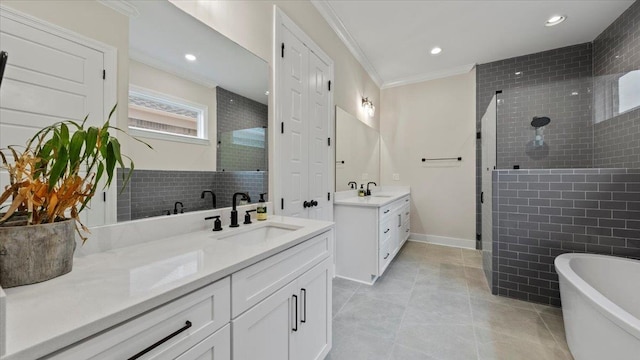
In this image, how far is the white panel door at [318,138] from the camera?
229cm

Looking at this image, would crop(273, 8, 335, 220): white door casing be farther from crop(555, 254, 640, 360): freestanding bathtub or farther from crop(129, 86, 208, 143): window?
crop(555, 254, 640, 360): freestanding bathtub

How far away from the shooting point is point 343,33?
2.86 meters

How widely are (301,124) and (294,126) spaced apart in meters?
0.11

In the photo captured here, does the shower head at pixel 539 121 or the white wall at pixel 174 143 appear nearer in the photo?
the white wall at pixel 174 143

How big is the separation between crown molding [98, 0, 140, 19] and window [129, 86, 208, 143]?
1.01ft

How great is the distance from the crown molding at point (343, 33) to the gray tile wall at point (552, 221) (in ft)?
7.31

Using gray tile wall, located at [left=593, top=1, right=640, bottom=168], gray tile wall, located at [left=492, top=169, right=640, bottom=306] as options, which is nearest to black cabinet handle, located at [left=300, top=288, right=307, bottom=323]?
gray tile wall, located at [left=492, top=169, right=640, bottom=306]

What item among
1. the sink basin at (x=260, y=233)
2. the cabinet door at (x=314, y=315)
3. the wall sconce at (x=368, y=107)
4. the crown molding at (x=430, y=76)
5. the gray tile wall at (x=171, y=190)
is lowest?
the cabinet door at (x=314, y=315)

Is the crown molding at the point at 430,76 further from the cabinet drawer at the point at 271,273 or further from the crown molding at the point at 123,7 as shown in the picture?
the crown molding at the point at 123,7

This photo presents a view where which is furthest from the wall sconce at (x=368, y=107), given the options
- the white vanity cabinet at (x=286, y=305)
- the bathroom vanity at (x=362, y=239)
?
the white vanity cabinet at (x=286, y=305)

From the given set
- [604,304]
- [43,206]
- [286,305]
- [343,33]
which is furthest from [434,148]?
[43,206]

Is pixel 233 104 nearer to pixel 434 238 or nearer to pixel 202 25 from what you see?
pixel 202 25

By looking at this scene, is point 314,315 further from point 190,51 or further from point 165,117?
point 190,51

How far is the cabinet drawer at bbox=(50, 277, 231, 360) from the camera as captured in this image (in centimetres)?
52
